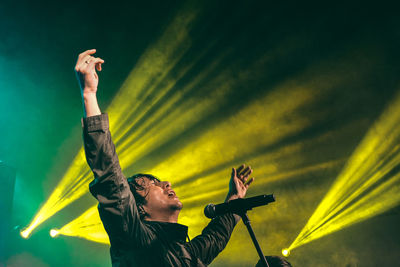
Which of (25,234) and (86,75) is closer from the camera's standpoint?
(86,75)

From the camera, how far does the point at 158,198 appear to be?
7.32ft

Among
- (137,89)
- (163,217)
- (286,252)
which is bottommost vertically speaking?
(286,252)

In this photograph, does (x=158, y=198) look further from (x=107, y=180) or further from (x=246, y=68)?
(x=246, y=68)

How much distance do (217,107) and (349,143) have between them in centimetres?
212

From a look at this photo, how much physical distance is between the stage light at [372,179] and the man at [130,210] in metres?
2.74

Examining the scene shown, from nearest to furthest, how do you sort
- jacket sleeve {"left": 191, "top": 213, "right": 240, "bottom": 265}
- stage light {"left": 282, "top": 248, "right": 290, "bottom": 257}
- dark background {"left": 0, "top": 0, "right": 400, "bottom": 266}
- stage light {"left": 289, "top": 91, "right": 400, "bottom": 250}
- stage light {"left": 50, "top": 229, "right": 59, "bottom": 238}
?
1. jacket sleeve {"left": 191, "top": 213, "right": 240, "bottom": 265}
2. dark background {"left": 0, "top": 0, "right": 400, "bottom": 266}
3. stage light {"left": 289, "top": 91, "right": 400, "bottom": 250}
4. stage light {"left": 282, "top": 248, "right": 290, "bottom": 257}
5. stage light {"left": 50, "top": 229, "right": 59, "bottom": 238}

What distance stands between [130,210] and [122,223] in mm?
70

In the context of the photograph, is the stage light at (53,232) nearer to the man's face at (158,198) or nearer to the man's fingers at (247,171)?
the man's face at (158,198)

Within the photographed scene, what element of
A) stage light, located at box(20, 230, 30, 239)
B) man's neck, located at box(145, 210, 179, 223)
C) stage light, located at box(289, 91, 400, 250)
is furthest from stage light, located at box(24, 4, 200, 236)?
stage light, located at box(289, 91, 400, 250)

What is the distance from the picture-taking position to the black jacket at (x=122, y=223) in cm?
126

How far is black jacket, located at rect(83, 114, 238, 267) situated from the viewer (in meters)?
1.26

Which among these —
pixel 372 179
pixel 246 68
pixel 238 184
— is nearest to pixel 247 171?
pixel 238 184

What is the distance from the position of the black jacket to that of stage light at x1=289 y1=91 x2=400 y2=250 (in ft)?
10.3

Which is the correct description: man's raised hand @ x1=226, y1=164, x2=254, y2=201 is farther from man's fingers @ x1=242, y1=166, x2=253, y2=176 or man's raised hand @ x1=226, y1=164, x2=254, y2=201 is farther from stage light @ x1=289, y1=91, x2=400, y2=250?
stage light @ x1=289, y1=91, x2=400, y2=250
